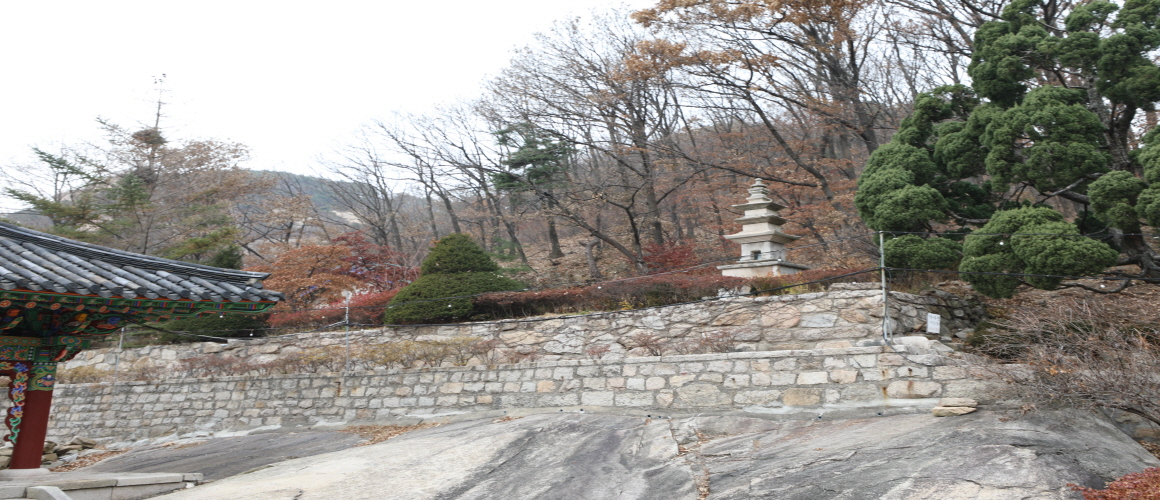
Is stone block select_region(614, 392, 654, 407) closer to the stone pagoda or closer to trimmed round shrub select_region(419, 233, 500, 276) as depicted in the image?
the stone pagoda

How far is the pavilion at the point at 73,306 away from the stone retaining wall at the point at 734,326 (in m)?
5.13

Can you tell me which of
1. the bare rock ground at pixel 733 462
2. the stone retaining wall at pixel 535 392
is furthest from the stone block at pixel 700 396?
the bare rock ground at pixel 733 462

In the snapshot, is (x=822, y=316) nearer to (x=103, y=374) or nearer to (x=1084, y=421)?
(x=1084, y=421)

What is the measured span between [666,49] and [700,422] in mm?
9871

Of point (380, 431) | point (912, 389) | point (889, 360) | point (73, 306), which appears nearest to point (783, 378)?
point (889, 360)

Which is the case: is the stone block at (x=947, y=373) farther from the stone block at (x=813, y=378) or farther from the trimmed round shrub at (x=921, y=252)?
the trimmed round shrub at (x=921, y=252)

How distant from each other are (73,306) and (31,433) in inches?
62.3

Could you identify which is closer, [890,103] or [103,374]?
[103,374]

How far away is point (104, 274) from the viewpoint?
19.0ft

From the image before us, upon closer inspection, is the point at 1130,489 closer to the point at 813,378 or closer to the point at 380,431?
the point at 813,378

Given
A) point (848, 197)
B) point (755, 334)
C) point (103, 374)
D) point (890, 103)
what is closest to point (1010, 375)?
point (755, 334)

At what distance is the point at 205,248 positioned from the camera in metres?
16.7

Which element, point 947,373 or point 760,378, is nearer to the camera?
point 947,373

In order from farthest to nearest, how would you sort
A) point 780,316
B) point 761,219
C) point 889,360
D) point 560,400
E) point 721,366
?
point 761,219 → point 780,316 → point 560,400 → point 721,366 → point 889,360
